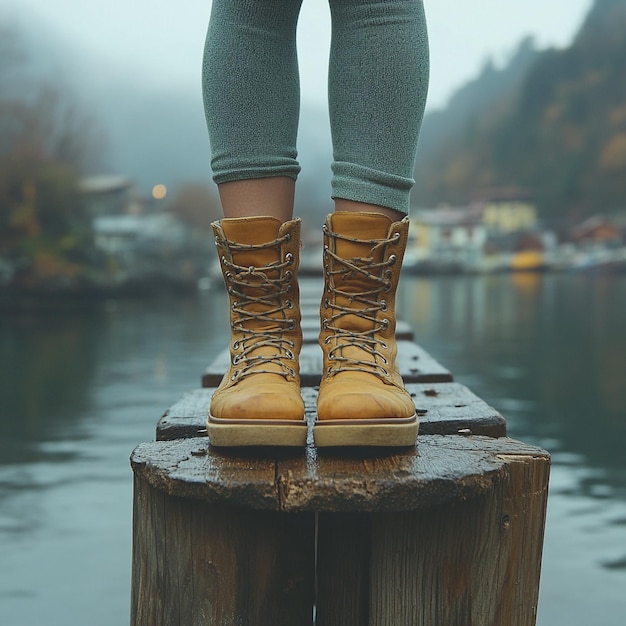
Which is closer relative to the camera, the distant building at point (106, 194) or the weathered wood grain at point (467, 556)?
the weathered wood grain at point (467, 556)

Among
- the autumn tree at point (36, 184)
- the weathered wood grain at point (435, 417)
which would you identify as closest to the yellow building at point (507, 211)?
the autumn tree at point (36, 184)

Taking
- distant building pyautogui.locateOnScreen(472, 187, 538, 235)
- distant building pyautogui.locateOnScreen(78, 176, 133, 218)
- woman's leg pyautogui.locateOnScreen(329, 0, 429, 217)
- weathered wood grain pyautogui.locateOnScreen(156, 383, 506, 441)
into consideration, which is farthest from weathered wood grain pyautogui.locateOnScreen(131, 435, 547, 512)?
distant building pyautogui.locateOnScreen(472, 187, 538, 235)

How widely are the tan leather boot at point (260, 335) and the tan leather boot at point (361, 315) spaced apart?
0.03m

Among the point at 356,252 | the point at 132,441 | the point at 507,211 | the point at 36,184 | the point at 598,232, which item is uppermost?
the point at 507,211

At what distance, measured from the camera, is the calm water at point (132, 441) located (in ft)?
8.28

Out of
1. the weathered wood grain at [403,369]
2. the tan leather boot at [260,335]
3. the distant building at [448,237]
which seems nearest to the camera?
the tan leather boot at [260,335]

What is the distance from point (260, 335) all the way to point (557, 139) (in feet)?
195

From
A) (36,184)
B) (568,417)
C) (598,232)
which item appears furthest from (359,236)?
(598,232)

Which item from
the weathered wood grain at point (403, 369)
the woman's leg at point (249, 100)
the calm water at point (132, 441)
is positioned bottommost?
the calm water at point (132, 441)

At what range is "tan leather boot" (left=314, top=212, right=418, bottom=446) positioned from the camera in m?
0.76

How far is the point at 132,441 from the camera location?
4664 millimetres

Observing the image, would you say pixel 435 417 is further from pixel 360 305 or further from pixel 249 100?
pixel 249 100

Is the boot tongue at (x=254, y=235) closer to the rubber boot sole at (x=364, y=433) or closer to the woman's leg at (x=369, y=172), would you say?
the woman's leg at (x=369, y=172)

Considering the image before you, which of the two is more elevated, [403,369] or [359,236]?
[359,236]
